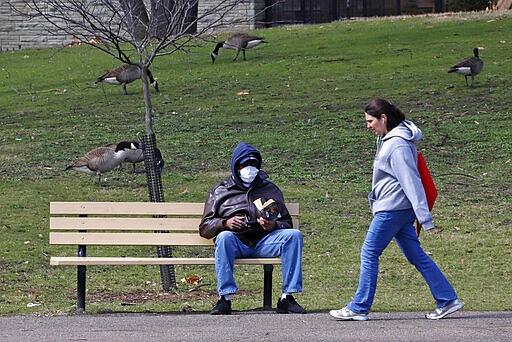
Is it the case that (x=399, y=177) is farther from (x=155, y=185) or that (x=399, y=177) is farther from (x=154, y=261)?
(x=155, y=185)

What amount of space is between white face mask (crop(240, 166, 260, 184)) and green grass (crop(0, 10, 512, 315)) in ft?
3.50

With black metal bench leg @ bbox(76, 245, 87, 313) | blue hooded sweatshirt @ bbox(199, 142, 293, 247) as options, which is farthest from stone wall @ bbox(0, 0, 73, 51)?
blue hooded sweatshirt @ bbox(199, 142, 293, 247)

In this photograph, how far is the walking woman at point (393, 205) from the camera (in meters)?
7.83

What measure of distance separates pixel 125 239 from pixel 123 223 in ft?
0.48

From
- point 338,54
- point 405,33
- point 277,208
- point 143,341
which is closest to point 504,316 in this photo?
point 277,208

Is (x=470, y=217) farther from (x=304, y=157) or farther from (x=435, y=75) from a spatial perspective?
(x=435, y=75)

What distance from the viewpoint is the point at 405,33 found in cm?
2672

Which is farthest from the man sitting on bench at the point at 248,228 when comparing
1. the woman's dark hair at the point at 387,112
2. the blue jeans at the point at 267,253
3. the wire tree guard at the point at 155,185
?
the wire tree guard at the point at 155,185

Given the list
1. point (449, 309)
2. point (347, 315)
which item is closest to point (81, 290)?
point (347, 315)

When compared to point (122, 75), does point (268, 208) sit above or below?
below

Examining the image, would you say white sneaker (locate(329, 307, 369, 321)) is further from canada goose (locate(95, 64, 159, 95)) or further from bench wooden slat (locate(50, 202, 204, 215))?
canada goose (locate(95, 64, 159, 95))

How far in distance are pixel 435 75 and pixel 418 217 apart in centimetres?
1429

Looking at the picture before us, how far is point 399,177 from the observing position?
25.7 feet

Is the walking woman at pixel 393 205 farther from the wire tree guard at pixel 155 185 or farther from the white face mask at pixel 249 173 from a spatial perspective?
the wire tree guard at pixel 155 185
